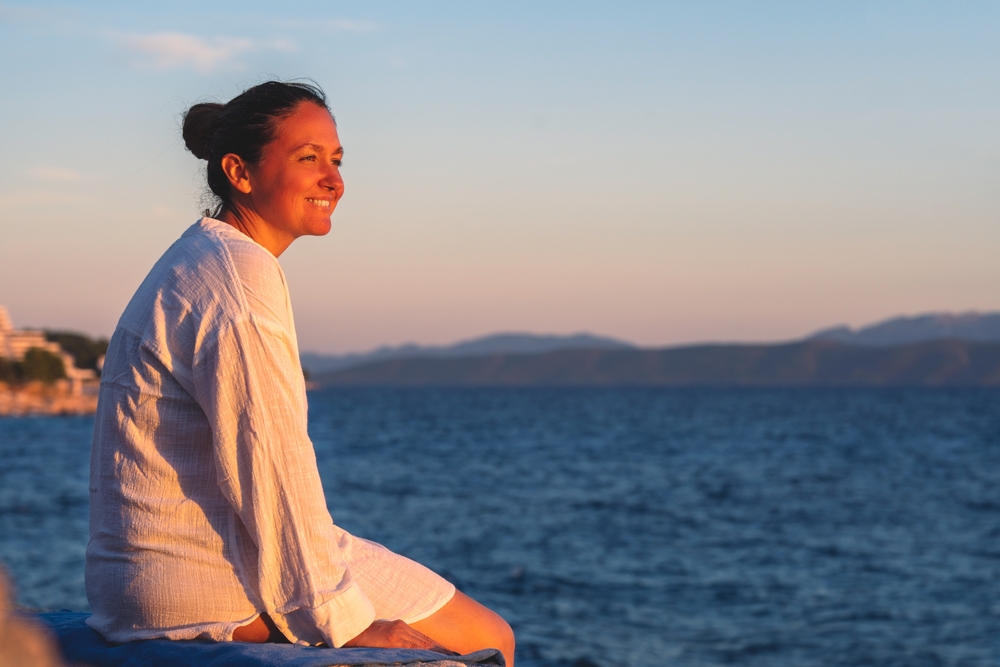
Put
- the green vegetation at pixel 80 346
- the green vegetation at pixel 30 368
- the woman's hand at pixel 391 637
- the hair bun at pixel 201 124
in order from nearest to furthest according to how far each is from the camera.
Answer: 1. the woman's hand at pixel 391 637
2. the hair bun at pixel 201 124
3. the green vegetation at pixel 30 368
4. the green vegetation at pixel 80 346

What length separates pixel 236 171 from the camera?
2.47 m

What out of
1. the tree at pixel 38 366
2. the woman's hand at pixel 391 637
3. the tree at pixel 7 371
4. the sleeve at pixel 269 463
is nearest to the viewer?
the sleeve at pixel 269 463

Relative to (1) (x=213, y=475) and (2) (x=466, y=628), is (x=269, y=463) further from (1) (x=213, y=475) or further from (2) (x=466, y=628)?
(2) (x=466, y=628)

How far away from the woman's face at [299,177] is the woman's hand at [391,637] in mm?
1065

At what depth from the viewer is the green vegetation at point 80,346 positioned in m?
108

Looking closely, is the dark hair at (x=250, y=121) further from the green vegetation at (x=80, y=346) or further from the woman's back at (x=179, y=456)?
the green vegetation at (x=80, y=346)

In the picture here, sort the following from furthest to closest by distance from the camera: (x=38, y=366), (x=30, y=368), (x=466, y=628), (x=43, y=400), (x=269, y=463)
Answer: (x=30, y=368) < (x=38, y=366) < (x=43, y=400) < (x=466, y=628) < (x=269, y=463)

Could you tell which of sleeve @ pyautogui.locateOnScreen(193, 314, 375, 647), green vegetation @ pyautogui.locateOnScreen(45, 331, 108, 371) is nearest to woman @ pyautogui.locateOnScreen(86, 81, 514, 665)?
sleeve @ pyautogui.locateOnScreen(193, 314, 375, 647)

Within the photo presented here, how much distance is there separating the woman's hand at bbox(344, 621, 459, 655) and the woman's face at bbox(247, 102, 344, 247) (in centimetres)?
107

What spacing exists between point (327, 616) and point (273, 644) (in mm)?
138

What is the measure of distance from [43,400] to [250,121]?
3611 inches

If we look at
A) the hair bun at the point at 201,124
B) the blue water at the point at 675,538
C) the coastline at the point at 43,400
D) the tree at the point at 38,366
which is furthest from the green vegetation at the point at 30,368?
the hair bun at the point at 201,124

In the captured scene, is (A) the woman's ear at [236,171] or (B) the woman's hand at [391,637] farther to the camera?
(A) the woman's ear at [236,171]

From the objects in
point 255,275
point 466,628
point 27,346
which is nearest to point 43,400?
point 27,346
